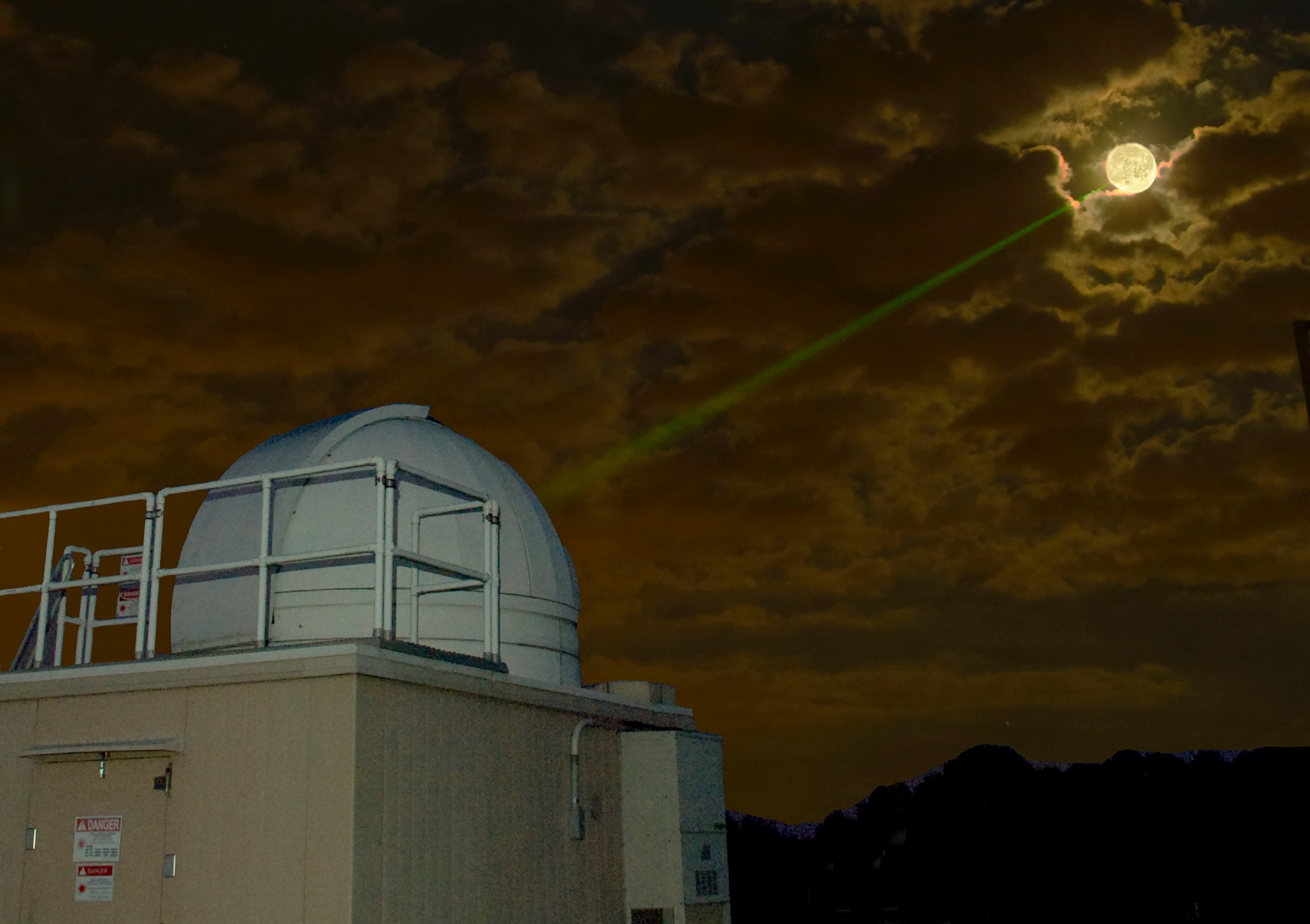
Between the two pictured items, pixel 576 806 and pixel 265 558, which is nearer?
pixel 265 558

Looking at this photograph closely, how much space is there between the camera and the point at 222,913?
9.70 metres

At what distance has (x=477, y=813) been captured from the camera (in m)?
11.0

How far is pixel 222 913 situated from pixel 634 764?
4896 mm

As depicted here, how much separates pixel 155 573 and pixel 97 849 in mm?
2448

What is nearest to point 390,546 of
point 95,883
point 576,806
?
point 576,806

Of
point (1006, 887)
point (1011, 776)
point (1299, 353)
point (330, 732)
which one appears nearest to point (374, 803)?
point (330, 732)

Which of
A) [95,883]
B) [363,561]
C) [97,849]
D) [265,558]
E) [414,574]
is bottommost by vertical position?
[95,883]

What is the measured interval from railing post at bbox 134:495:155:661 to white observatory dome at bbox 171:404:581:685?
151 centimetres

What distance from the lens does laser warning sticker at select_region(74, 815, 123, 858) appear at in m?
10.3

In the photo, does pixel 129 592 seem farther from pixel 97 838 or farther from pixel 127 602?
pixel 97 838

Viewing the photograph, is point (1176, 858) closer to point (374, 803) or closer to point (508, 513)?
point (508, 513)

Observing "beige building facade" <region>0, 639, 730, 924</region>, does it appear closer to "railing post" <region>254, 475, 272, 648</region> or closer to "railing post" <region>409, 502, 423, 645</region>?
"railing post" <region>254, 475, 272, 648</region>

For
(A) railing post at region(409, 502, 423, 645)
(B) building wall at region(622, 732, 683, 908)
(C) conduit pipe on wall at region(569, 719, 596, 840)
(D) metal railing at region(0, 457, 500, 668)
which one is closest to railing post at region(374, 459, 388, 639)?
(D) metal railing at region(0, 457, 500, 668)

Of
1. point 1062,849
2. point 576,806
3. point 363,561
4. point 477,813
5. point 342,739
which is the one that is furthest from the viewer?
point 1062,849
